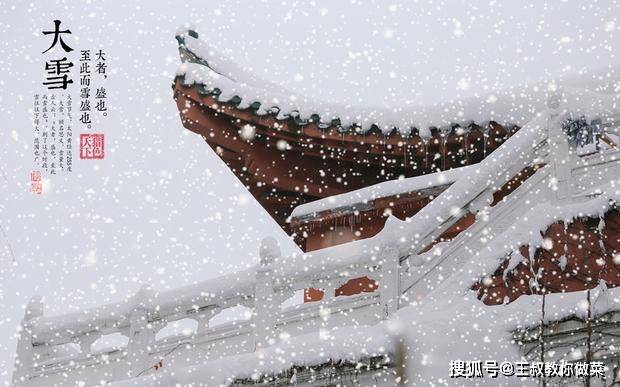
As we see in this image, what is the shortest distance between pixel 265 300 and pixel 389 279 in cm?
92

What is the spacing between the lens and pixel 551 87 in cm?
801

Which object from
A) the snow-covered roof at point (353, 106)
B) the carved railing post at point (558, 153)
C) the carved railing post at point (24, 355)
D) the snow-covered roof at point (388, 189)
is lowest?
the carved railing post at point (24, 355)

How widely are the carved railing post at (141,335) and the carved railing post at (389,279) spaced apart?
1.87 meters

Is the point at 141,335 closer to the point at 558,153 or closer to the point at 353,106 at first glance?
the point at 558,153

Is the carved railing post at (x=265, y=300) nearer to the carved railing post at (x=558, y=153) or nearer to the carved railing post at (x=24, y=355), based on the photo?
the carved railing post at (x=558, y=153)

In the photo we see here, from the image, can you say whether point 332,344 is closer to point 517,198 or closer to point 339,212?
point 517,198

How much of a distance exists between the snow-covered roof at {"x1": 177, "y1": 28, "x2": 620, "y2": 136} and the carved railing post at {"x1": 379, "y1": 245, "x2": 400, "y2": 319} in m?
2.80

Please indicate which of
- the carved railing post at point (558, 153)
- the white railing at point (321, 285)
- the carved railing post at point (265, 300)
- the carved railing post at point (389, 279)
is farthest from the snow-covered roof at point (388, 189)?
the carved railing post at point (389, 279)

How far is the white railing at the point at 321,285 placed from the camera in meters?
5.58

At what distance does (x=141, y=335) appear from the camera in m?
6.48

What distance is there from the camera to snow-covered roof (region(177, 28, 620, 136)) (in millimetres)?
8141

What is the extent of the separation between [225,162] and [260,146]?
686 millimetres

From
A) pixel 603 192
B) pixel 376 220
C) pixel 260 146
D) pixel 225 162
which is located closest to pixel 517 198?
pixel 603 192

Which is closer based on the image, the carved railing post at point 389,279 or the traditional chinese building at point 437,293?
the traditional chinese building at point 437,293
